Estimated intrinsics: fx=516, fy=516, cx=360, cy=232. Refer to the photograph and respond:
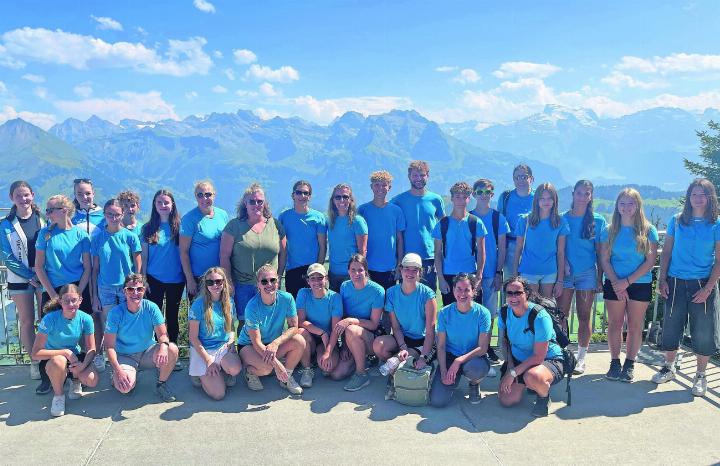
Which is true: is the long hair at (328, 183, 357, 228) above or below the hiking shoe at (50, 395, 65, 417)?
above

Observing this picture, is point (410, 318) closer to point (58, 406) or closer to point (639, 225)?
point (639, 225)

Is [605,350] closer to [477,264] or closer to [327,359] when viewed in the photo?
[477,264]

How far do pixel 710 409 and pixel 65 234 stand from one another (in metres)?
7.37

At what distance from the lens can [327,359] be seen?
5.95 metres

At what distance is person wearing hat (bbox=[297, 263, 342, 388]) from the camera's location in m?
5.98

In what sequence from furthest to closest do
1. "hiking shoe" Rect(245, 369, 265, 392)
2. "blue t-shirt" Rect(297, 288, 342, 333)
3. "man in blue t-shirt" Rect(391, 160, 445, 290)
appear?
1. "man in blue t-shirt" Rect(391, 160, 445, 290)
2. "blue t-shirt" Rect(297, 288, 342, 333)
3. "hiking shoe" Rect(245, 369, 265, 392)

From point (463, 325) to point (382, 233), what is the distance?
168 centimetres

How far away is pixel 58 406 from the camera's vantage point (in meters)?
5.33

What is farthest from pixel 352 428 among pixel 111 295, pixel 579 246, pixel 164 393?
pixel 579 246

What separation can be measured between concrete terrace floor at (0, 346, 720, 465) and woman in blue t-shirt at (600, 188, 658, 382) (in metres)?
0.43

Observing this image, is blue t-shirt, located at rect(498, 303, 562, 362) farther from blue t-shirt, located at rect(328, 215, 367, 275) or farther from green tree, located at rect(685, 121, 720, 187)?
green tree, located at rect(685, 121, 720, 187)

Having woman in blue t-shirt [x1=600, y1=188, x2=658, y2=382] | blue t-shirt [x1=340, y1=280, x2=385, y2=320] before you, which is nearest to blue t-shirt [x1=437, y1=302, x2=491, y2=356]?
blue t-shirt [x1=340, y1=280, x2=385, y2=320]

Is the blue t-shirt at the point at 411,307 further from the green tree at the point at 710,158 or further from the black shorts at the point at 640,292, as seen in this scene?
the green tree at the point at 710,158

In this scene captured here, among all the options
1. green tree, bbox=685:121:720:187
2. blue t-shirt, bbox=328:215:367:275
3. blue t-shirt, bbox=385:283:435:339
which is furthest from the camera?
green tree, bbox=685:121:720:187
